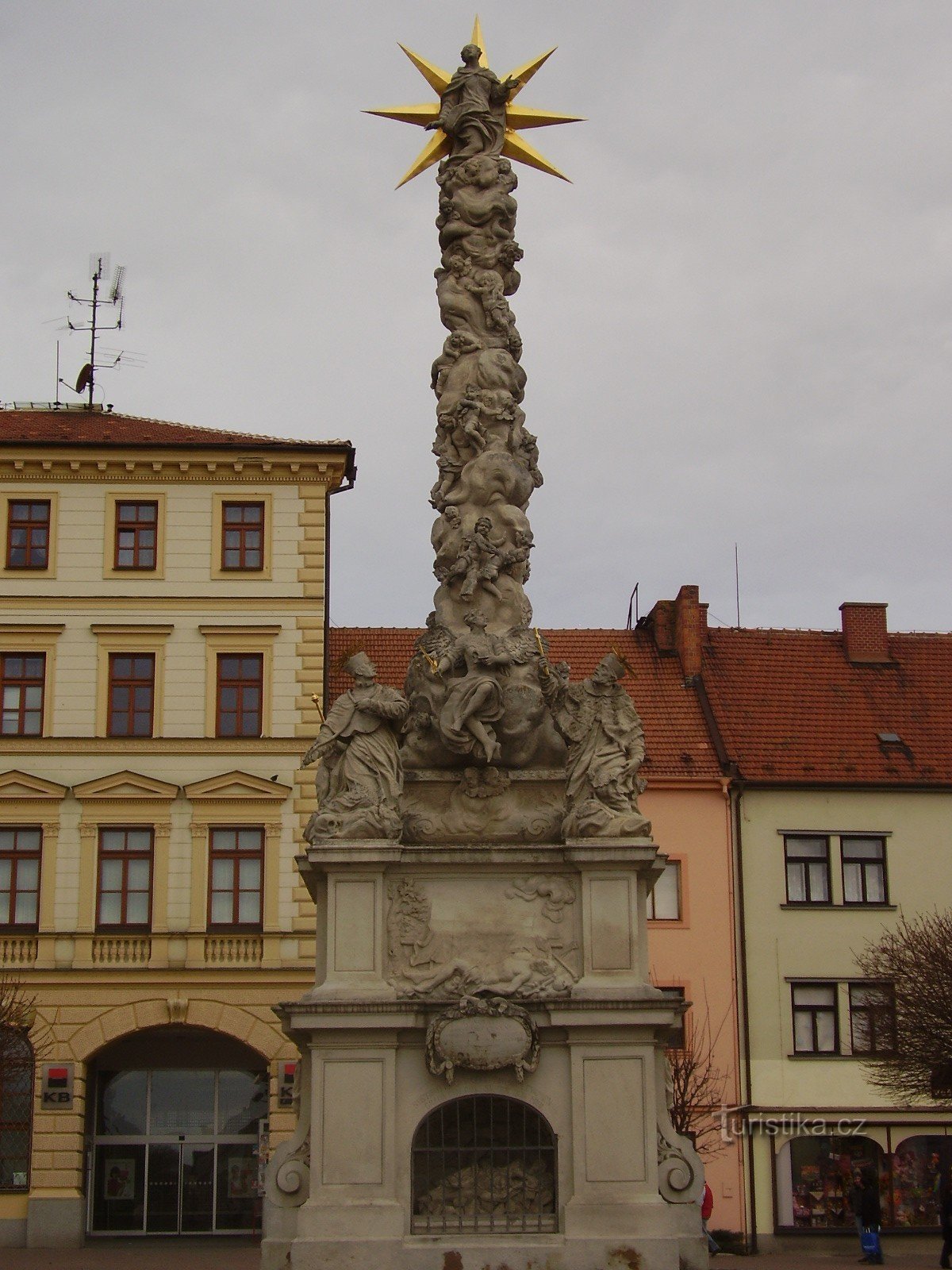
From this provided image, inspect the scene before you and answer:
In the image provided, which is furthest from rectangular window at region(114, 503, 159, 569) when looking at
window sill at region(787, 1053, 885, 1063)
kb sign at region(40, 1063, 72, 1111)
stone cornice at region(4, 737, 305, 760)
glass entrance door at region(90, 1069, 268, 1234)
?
window sill at region(787, 1053, 885, 1063)

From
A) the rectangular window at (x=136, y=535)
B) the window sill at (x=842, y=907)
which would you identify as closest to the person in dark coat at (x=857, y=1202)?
the window sill at (x=842, y=907)

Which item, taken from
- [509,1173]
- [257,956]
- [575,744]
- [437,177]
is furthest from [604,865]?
[257,956]

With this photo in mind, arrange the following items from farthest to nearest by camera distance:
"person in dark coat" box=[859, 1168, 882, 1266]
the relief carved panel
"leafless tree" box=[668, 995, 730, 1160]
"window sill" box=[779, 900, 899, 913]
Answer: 1. "window sill" box=[779, 900, 899, 913]
2. "leafless tree" box=[668, 995, 730, 1160]
3. "person in dark coat" box=[859, 1168, 882, 1266]
4. the relief carved panel

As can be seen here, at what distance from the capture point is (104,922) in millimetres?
29812

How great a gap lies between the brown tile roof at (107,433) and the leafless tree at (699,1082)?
11.6 m

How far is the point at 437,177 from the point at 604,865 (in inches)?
274

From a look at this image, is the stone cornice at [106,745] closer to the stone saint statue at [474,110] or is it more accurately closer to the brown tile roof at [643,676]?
the brown tile roof at [643,676]

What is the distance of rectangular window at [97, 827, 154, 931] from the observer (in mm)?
29859

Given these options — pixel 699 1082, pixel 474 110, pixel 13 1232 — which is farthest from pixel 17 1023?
pixel 474 110

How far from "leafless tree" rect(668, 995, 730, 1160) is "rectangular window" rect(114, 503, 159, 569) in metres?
12.1

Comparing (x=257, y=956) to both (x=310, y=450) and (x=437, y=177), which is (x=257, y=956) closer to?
(x=310, y=450)

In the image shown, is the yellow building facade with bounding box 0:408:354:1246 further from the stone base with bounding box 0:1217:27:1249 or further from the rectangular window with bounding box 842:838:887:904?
the rectangular window with bounding box 842:838:887:904

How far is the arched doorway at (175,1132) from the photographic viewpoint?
1168 inches

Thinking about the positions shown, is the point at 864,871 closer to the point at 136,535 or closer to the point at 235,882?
the point at 235,882
